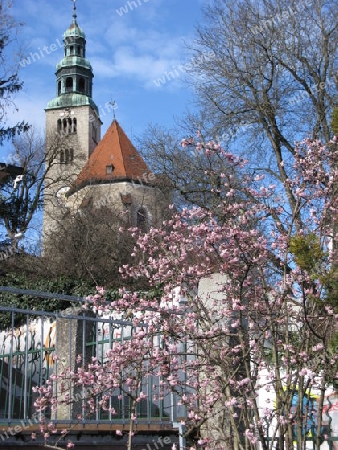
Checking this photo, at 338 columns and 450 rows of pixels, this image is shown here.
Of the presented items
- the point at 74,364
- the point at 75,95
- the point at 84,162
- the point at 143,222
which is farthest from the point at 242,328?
the point at 75,95

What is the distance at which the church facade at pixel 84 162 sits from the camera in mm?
30109

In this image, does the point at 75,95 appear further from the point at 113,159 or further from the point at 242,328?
the point at 242,328

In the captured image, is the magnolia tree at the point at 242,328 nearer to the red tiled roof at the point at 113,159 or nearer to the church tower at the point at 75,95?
the red tiled roof at the point at 113,159

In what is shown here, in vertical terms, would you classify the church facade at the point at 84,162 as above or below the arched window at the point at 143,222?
above

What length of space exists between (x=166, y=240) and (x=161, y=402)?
1679 mm

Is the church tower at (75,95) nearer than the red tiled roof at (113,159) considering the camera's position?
No

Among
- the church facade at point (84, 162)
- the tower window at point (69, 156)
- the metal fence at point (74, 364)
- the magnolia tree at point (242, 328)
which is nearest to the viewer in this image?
the magnolia tree at point (242, 328)

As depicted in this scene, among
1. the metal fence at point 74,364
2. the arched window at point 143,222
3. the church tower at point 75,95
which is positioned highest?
the church tower at point 75,95

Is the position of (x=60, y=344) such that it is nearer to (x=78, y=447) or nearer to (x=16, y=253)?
(x=78, y=447)

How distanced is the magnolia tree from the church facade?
8284 mm

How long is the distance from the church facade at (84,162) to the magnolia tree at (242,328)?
8284mm

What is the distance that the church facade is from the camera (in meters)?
30.1

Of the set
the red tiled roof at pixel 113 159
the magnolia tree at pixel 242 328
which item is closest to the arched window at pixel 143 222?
the red tiled roof at pixel 113 159

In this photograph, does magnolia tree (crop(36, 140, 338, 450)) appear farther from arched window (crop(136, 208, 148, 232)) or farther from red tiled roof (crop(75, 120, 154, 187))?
red tiled roof (crop(75, 120, 154, 187))
